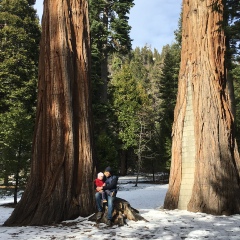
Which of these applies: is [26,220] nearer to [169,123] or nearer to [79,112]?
[79,112]

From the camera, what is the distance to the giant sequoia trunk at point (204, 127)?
9.32 metres

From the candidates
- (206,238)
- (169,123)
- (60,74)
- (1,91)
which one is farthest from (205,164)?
(169,123)

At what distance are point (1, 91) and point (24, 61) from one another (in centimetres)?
260

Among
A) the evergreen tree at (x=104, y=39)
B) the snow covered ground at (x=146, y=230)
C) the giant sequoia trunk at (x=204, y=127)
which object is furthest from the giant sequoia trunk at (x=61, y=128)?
the evergreen tree at (x=104, y=39)

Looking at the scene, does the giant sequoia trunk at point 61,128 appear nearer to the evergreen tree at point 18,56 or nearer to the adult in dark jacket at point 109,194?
the adult in dark jacket at point 109,194

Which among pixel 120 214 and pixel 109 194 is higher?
pixel 109 194

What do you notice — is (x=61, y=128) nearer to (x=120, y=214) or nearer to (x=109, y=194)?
(x=109, y=194)

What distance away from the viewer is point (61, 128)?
866cm

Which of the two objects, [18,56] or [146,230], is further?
[18,56]

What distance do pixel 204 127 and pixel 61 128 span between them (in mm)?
4119

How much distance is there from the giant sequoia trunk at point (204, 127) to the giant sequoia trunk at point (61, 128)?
9.80ft

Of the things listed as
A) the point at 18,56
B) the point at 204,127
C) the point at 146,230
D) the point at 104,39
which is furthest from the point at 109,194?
the point at 104,39

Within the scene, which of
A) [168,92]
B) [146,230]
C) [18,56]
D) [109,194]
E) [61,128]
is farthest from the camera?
[168,92]

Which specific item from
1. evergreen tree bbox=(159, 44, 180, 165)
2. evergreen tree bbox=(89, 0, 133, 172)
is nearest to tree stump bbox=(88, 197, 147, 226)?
evergreen tree bbox=(89, 0, 133, 172)
